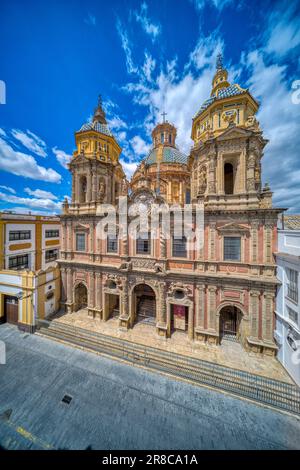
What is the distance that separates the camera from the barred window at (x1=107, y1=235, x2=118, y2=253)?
58.2 feet

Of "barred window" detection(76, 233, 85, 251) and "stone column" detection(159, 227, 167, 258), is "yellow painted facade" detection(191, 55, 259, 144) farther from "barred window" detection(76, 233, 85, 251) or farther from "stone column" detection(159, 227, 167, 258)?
"barred window" detection(76, 233, 85, 251)

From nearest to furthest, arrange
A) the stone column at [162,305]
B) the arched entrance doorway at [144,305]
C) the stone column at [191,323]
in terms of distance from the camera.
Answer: the stone column at [191,323], the stone column at [162,305], the arched entrance doorway at [144,305]

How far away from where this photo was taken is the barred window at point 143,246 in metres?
16.5

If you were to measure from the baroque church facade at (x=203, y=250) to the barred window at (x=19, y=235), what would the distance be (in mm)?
8181

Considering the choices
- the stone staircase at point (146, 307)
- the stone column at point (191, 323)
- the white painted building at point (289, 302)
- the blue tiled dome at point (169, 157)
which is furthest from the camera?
the blue tiled dome at point (169, 157)

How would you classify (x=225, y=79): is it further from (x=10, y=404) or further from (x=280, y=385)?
(x=10, y=404)

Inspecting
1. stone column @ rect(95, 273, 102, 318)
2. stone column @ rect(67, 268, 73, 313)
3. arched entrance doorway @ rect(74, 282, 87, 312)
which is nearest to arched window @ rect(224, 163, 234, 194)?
stone column @ rect(95, 273, 102, 318)

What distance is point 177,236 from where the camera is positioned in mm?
15555

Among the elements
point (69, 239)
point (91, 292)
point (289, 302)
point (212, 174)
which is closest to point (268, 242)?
point (289, 302)

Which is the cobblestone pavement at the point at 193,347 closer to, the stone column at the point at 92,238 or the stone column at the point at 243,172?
the stone column at the point at 92,238

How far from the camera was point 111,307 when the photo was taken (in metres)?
19.1

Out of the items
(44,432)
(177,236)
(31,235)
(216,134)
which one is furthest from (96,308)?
(216,134)

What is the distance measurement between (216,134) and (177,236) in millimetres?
10364

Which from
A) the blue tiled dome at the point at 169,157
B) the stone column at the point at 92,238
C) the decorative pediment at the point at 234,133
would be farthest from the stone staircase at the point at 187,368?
the blue tiled dome at the point at 169,157
